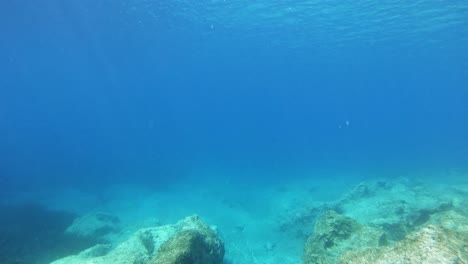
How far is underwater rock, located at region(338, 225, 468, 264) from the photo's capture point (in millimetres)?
3369

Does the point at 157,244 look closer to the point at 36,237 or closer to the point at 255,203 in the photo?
the point at 36,237

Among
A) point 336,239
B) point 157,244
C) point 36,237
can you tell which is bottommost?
point 336,239

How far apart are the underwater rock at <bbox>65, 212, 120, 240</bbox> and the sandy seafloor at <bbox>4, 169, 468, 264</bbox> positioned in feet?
2.42

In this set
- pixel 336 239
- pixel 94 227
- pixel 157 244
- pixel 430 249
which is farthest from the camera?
pixel 94 227

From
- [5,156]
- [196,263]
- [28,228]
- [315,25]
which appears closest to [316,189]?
[315,25]

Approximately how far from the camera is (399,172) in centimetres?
3164

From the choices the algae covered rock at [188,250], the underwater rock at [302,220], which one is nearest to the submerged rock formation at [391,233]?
the underwater rock at [302,220]

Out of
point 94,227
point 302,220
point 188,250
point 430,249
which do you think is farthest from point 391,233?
point 94,227

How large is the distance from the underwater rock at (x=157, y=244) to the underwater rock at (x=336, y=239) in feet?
6.35

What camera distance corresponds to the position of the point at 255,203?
70.8ft

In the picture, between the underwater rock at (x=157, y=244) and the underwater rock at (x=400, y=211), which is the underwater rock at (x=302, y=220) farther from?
the underwater rock at (x=157, y=244)

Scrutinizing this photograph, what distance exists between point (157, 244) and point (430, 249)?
21.6 ft

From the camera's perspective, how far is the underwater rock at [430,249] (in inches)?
133

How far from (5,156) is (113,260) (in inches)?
2981
